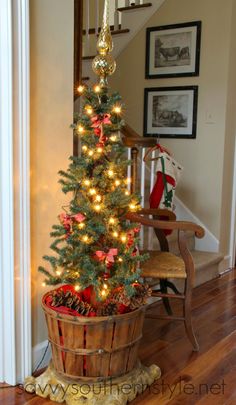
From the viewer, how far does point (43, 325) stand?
7.52 ft

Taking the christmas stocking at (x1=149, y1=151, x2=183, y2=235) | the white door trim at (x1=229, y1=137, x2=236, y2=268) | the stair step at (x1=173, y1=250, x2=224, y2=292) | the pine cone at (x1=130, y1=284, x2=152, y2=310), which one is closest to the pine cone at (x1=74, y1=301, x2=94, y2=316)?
the pine cone at (x1=130, y1=284, x2=152, y2=310)

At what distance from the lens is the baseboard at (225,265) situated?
4298 mm

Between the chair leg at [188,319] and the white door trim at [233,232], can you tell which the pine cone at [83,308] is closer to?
the chair leg at [188,319]

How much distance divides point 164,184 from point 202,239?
41.6 inches

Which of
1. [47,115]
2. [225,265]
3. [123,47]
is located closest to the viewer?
[47,115]

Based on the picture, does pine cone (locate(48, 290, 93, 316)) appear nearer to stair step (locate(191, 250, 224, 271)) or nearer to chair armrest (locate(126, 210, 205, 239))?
chair armrest (locate(126, 210, 205, 239))

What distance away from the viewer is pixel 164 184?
11.2ft

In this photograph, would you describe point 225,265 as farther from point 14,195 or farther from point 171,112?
point 14,195

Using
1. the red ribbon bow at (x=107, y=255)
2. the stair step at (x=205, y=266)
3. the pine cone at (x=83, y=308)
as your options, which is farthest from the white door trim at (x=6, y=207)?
the stair step at (x=205, y=266)

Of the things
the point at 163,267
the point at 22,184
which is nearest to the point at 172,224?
the point at 163,267

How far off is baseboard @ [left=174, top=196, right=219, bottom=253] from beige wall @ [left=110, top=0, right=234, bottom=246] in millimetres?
41

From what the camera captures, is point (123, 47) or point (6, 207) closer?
point (6, 207)

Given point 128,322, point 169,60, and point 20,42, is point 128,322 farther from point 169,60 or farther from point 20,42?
point 169,60

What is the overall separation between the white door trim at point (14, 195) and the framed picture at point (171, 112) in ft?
7.95
